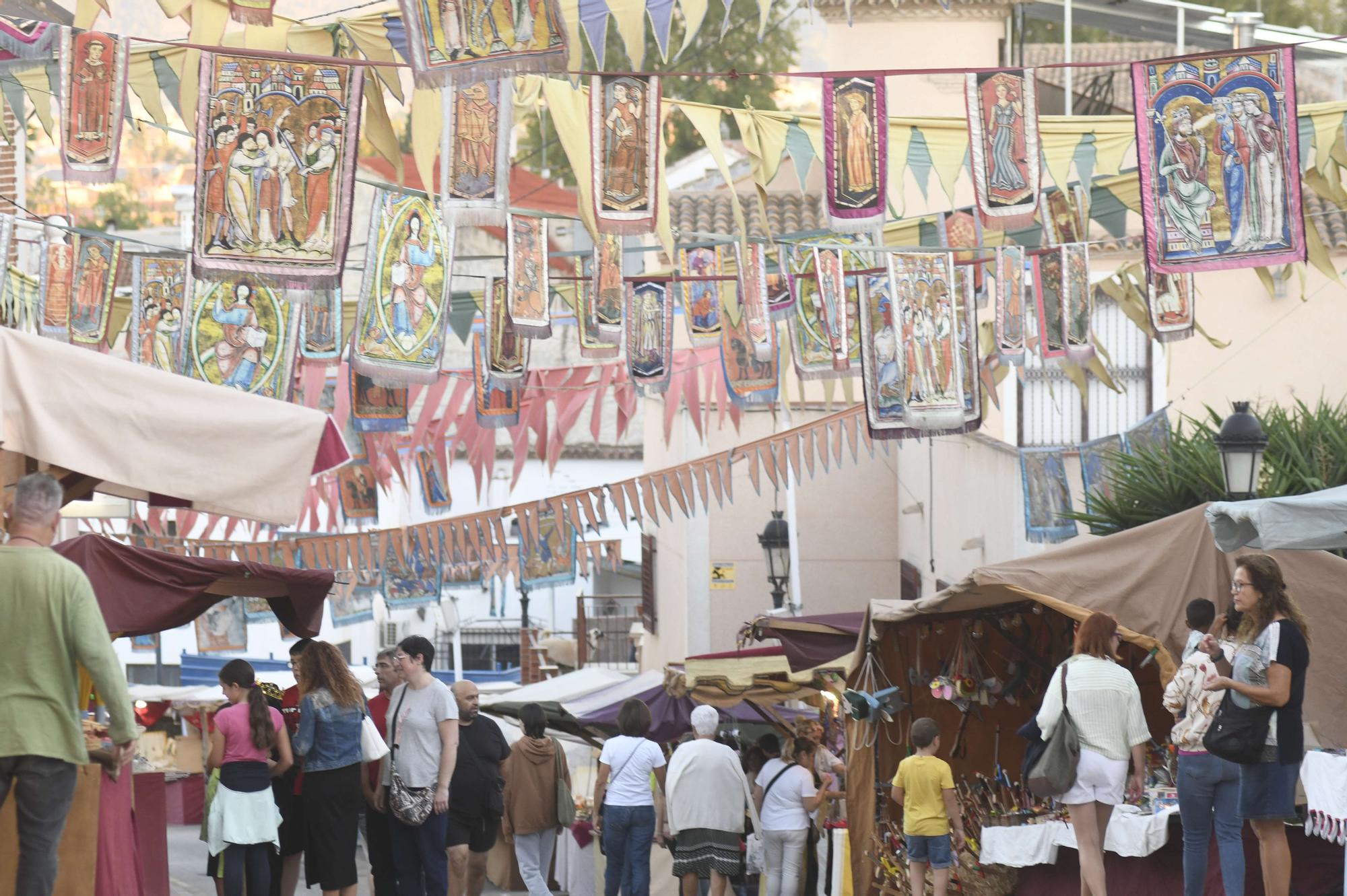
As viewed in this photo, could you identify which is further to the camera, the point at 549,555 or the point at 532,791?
the point at 549,555

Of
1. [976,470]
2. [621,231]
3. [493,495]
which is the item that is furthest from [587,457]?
[621,231]

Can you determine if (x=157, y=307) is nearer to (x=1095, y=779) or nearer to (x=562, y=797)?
(x=562, y=797)

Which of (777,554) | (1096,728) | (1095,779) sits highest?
(777,554)

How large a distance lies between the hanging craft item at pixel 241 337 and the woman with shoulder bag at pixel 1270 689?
22.3 ft

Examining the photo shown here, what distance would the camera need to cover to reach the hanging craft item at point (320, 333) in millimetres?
14492

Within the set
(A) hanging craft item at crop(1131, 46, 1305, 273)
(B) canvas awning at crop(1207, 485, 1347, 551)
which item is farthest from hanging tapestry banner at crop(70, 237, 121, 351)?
(B) canvas awning at crop(1207, 485, 1347, 551)

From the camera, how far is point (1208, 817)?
8.80 meters

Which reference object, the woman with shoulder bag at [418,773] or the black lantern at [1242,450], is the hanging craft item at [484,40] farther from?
the black lantern at [1242,450]

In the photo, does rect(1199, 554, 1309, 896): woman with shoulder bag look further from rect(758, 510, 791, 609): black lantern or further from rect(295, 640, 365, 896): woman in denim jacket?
rect(758, 510, 791, 609): black lantern

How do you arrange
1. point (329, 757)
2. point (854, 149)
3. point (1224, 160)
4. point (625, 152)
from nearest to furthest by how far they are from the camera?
1. point (329, 757)
2. point (625, 152)
3. point (1224, 160)
4. point (854, 149)

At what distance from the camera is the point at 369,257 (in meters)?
11.9

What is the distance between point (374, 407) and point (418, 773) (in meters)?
5.94

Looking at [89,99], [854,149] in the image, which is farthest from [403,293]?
[854,149]

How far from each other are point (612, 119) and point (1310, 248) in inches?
227
